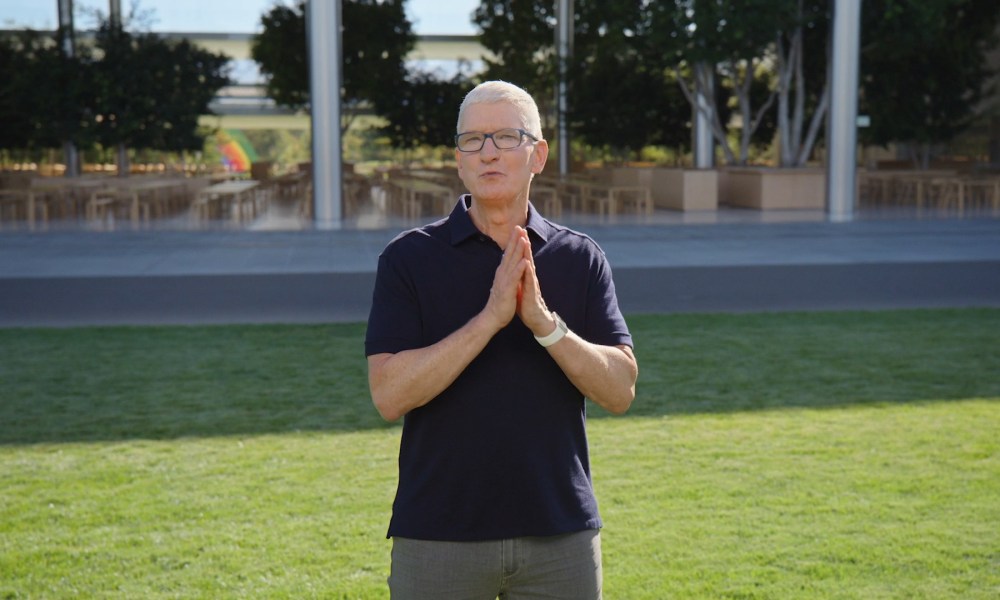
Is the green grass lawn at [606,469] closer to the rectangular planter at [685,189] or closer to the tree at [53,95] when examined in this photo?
the rectangular planter at [685,189]

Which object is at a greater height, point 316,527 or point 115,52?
point 115,52

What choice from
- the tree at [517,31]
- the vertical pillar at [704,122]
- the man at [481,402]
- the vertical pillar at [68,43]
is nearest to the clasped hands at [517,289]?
the man at [481,402]

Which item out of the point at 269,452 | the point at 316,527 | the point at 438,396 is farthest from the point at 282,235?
the point at 438,396

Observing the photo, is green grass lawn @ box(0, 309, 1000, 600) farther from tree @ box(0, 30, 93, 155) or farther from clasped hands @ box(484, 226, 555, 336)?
tree @ box(0, 30, 93, 155)

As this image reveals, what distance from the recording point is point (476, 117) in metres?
2.34

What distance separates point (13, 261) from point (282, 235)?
4489mm

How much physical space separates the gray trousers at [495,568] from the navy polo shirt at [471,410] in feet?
0.11

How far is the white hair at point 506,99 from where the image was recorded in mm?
2342

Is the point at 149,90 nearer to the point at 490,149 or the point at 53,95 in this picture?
the point at 53,95

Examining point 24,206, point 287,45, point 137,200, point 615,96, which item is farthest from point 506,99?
point 287,45

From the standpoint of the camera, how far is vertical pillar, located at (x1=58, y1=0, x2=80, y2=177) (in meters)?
25.1

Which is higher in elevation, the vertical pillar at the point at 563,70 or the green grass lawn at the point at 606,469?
the vertical pillar at the point at 563,70

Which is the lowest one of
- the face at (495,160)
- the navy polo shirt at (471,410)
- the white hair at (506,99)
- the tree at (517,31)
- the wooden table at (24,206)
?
the wooden table at (24,206)

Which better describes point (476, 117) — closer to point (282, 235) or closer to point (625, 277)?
point (625, 277)
